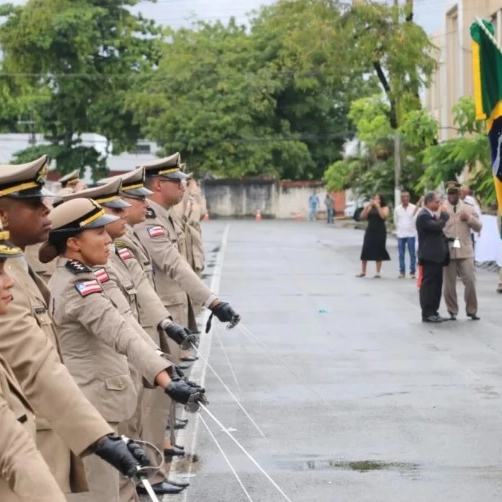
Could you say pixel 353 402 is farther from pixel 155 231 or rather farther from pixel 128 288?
pixel 128 288

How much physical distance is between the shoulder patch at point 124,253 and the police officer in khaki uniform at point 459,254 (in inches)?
460

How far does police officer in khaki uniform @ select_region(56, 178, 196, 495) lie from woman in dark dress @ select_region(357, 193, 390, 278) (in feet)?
63.5

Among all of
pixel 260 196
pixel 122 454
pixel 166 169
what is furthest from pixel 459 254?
pixel 260 196

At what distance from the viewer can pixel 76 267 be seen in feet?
22.2

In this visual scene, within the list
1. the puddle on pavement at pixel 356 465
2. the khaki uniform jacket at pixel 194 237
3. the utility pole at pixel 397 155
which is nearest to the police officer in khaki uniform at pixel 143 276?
the puddle on pavement at pixel 356 465

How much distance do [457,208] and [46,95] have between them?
2147 inches

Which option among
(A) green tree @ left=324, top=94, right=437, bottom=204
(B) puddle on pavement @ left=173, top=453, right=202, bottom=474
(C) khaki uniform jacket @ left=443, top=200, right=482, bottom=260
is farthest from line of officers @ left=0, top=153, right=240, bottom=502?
(A) green tree @ left=324, top=94, right=437, bottom=204

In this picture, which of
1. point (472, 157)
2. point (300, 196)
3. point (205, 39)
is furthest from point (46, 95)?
point (472, 157)

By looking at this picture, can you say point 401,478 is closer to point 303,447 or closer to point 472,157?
point 303,447

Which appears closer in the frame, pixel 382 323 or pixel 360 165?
pixel 382 323

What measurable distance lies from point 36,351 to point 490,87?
907 cm

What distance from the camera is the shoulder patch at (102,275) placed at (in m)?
7.00

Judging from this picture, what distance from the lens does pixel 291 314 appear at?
20.5m

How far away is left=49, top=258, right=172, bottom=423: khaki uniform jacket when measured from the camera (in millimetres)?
6574
